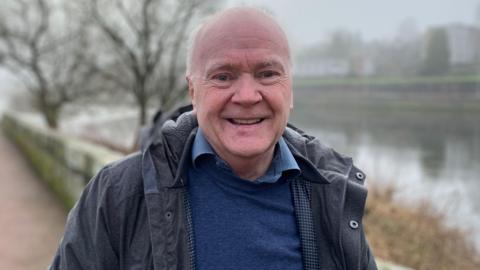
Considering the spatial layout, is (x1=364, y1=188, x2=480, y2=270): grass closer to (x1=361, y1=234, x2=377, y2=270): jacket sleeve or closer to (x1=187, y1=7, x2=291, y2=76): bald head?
(x1=361, y1=234, x2=377, y2=270): jacket sleeve

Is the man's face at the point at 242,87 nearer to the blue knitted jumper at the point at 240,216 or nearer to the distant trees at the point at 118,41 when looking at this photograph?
the blue knitted jumper at the point at 240,216

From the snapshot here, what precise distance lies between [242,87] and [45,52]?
14.8m

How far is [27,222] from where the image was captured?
591cm

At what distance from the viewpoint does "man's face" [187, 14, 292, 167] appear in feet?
4.75

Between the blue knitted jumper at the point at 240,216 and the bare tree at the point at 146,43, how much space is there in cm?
853

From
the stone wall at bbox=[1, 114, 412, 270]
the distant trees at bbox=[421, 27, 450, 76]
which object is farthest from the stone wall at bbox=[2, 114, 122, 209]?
the distant trees at bbox=[421, 27, 450, 76]

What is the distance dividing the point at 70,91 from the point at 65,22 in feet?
8.00

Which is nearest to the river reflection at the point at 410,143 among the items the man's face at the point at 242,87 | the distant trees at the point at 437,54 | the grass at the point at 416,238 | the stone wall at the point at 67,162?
the grass at the point at 416,238

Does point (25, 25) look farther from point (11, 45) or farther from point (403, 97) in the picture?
point (403, 97)

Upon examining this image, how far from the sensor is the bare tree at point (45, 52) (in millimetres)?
14028

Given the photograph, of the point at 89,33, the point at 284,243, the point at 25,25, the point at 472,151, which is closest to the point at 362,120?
the point at 472,151

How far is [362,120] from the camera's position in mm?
19234

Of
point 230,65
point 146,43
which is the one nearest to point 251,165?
point 230,65

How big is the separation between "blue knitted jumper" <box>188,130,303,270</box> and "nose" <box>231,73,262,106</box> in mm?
203
